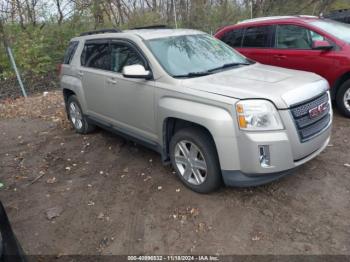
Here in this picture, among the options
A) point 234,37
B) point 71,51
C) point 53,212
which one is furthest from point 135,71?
point 234,37

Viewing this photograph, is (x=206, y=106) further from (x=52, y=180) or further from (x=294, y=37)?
(x=294, y=37)

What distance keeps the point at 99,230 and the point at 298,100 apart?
93.9 inches

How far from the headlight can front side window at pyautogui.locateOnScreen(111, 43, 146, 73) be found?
1.60m

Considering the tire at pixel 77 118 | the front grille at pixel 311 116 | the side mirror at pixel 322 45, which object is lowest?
the tire at pixel 77 118

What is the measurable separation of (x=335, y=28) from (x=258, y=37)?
55.6 inches

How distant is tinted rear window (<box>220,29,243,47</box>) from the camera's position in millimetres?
7228

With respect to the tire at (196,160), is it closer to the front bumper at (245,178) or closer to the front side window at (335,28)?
the front bumper at (245,178)

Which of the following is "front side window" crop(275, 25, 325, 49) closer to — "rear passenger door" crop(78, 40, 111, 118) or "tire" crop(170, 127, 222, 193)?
"rear passenger door" crop(78, 40, 111, 118)

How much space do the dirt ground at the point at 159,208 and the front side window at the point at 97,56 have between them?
1361 millimetres

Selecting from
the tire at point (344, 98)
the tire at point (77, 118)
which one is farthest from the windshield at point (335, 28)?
the tire at point (77, 118)

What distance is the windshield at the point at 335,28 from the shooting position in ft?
19.3

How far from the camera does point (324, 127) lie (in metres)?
3.75

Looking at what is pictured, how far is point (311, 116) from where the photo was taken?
11.5 ft

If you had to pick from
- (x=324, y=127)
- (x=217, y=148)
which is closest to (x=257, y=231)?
(x=217, y=148)
